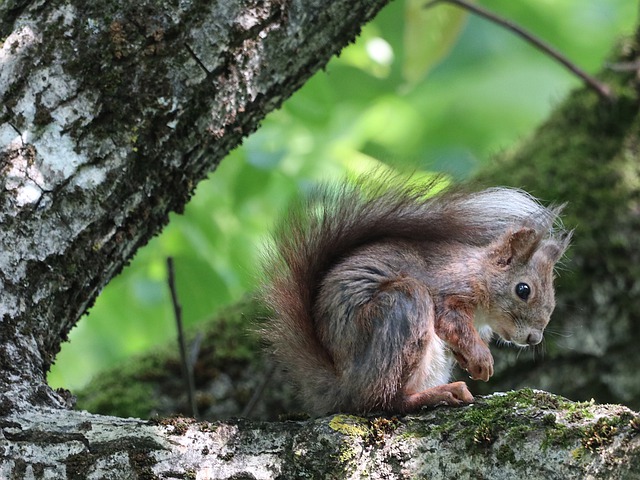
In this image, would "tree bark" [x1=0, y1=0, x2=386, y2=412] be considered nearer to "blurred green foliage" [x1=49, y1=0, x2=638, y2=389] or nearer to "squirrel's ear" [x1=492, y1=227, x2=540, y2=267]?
"blurred green foliage" [x1=49, y1=0, x2=638, y2=389]

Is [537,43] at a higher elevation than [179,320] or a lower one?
higher

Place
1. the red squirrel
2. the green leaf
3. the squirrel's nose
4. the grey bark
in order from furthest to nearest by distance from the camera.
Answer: the green leaf, the squirrel's nose, the red squirrel, the grey bark

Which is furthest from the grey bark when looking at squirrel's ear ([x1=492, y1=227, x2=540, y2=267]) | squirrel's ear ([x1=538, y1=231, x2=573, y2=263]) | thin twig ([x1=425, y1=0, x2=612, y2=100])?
thin twig ([x1=425, y1=0, x2=612, y2=100])

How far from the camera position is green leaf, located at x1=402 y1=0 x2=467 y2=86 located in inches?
159

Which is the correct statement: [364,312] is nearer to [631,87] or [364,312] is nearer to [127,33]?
[127,33]

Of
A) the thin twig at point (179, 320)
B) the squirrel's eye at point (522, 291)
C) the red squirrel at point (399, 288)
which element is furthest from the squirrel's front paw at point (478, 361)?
the thin twig at point (179, 320)

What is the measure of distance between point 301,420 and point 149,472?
0.46 m

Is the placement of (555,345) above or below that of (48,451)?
above

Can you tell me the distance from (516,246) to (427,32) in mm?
1674

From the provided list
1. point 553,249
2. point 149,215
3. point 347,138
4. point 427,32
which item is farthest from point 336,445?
point 347,138

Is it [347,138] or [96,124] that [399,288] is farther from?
[347,138]

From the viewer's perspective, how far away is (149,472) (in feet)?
5.98

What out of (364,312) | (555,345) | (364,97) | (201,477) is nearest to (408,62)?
(364,97)

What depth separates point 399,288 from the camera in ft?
7.70
